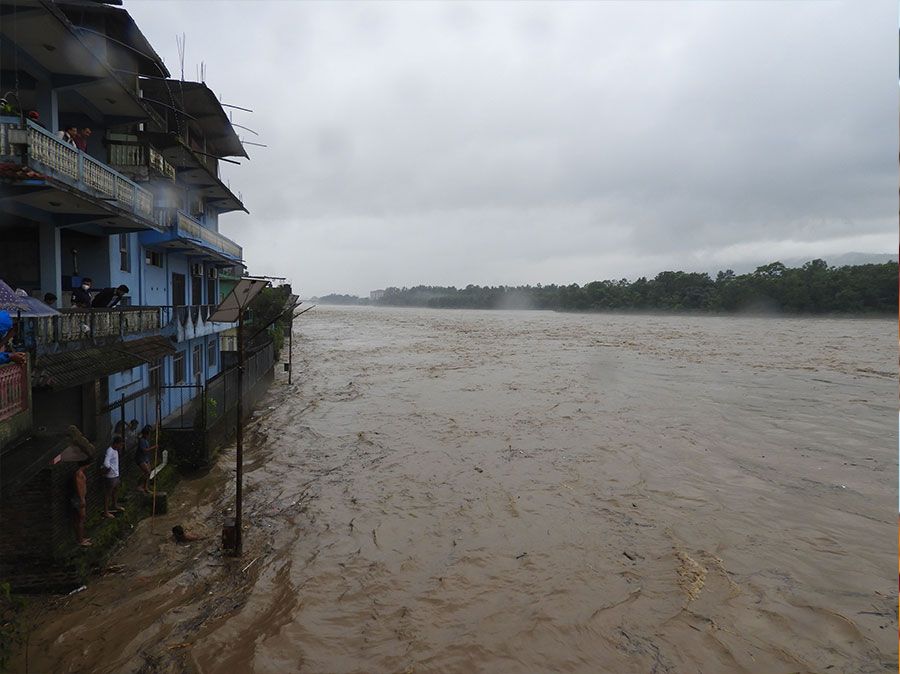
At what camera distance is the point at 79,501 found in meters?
7.84

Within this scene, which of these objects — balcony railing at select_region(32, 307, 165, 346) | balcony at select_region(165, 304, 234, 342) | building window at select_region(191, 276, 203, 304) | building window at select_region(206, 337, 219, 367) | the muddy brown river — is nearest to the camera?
the muddy brown river

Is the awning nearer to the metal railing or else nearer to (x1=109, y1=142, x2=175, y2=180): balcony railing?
the metal railing

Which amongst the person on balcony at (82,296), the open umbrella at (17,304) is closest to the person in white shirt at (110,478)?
the open umbrella at (17,304)

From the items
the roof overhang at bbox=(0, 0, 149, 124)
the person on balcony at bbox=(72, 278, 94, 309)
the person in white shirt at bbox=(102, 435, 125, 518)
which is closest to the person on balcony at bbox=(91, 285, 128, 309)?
the person on balcony at bbox=(72, 278, 94, 309)

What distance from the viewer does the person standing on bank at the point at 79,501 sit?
7.80 metres

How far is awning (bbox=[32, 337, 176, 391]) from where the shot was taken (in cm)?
774

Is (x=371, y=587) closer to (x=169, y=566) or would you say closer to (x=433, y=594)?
(x=433, y=594)

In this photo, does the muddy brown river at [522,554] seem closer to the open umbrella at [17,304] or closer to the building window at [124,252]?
the open umbrella at [17,304]

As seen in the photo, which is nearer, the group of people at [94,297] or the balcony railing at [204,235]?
the group of people at [94,297]

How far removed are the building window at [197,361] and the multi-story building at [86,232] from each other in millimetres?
204

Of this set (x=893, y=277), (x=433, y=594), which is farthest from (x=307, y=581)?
(x=893, y=277)

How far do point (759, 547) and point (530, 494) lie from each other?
4.49 m

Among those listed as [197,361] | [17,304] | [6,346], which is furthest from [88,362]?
[197,361]

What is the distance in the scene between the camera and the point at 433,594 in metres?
8.08
